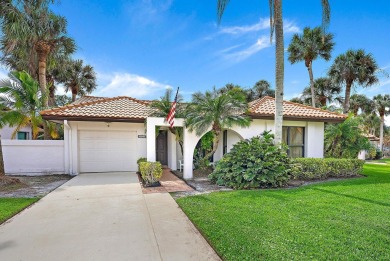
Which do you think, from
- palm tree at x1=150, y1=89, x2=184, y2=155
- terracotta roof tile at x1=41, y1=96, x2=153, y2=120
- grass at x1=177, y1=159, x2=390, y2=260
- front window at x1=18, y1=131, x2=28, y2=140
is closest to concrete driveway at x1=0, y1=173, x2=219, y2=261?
grass at x1=177, y1=159, x2=390, y2=260

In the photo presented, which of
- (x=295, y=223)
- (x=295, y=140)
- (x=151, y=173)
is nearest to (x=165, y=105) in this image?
(x=151, y=173)

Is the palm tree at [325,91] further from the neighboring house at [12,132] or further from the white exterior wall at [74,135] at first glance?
the neighboring house at [12,132]

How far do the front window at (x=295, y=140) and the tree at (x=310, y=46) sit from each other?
45.9 ft

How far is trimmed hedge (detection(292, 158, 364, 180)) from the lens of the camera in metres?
10.2

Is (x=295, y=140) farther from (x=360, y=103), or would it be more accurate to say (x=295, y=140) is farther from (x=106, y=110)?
(x=360, y=103)

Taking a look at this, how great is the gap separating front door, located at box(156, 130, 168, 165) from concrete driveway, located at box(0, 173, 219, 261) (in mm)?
8263

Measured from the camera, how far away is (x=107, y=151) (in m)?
12.9

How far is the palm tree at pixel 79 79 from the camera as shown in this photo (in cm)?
2086

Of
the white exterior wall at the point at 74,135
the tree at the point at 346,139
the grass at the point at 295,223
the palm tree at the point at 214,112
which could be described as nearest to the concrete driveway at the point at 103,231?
the grass at the point at 295,223

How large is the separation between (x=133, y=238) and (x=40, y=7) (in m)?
10.7

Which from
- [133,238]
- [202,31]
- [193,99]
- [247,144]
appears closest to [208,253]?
[133,238]

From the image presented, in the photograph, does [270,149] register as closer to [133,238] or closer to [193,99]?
[193,99]

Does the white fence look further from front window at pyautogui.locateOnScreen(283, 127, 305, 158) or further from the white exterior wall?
front window at pyautogui.locateOnScreen(283, 127, 305, 158)

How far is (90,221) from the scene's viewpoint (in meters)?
5.19
